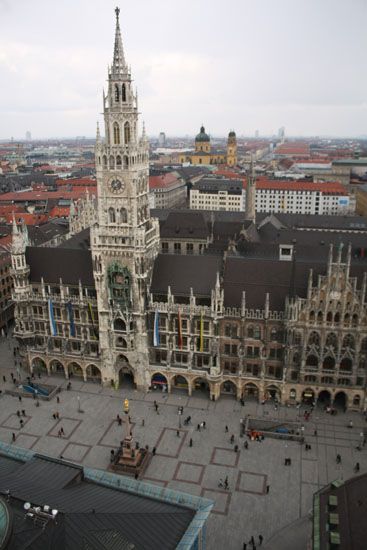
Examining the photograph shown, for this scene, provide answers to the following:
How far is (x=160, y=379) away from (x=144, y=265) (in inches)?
858

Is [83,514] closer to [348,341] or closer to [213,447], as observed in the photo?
[213,447]

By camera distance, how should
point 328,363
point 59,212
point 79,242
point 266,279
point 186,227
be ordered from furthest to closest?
point 59,212
point 186,227
point 79,242
point 266,279
point 328,363

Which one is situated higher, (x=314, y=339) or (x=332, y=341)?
(x=314, y=339)

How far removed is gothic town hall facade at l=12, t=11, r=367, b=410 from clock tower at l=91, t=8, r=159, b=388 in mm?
179

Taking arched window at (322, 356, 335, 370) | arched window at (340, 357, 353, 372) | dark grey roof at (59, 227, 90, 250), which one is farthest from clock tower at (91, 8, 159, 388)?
arched window at (340, 357, 353, 372)

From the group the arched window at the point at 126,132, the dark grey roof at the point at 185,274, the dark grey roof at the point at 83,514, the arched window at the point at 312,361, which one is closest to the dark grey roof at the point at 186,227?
the dark grey roof at the point at 185,274

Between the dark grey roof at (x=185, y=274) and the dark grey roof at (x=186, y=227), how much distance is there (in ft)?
163

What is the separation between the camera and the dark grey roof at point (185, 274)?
85.2 m

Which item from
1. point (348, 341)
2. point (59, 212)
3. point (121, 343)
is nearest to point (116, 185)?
point (121, 343)

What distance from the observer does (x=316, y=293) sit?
258ft

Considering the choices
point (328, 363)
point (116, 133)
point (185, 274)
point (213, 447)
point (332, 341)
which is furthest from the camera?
point (185, 274)

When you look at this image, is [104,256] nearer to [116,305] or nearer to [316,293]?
[116,305]

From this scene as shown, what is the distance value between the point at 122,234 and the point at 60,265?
58.2ft

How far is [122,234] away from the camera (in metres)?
82.9
